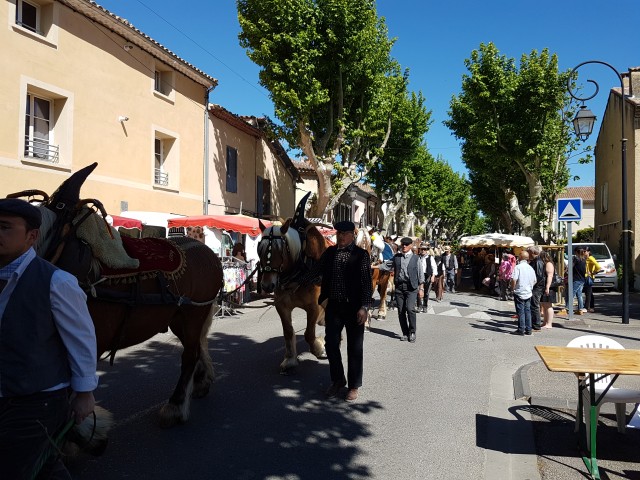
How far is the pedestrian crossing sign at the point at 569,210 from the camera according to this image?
39.5ft

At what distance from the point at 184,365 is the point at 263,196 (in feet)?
72.7

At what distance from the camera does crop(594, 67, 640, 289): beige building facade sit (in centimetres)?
2183

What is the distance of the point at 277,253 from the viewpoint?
6043mm

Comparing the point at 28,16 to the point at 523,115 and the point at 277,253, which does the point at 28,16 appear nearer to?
the point at 277,253

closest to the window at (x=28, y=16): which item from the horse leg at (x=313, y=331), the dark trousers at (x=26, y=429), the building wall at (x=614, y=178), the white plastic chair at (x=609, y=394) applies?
the horse leg at (x=313, y=331)

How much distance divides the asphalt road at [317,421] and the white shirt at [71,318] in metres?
1.79

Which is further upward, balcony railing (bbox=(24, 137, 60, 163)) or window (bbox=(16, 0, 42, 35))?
window (bbox=(16, 0, 42, 35))

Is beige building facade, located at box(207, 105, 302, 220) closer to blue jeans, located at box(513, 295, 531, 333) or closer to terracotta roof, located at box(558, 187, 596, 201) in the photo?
blue jeans, located at box(513, 295, 531, 333)

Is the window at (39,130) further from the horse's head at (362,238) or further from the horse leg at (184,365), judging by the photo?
the horse leg at (184,365)

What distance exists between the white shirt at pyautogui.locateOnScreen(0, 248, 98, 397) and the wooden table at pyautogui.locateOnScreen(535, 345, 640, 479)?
10.2ft

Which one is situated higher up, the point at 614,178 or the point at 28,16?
the point at 28,16

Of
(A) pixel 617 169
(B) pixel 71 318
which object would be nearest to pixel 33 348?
(B) pixel 71 318

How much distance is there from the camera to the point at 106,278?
355 cm

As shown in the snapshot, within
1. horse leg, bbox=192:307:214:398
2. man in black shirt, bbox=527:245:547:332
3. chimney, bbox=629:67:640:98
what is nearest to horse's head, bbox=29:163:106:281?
horse leg, bbox=192:307:214:398
